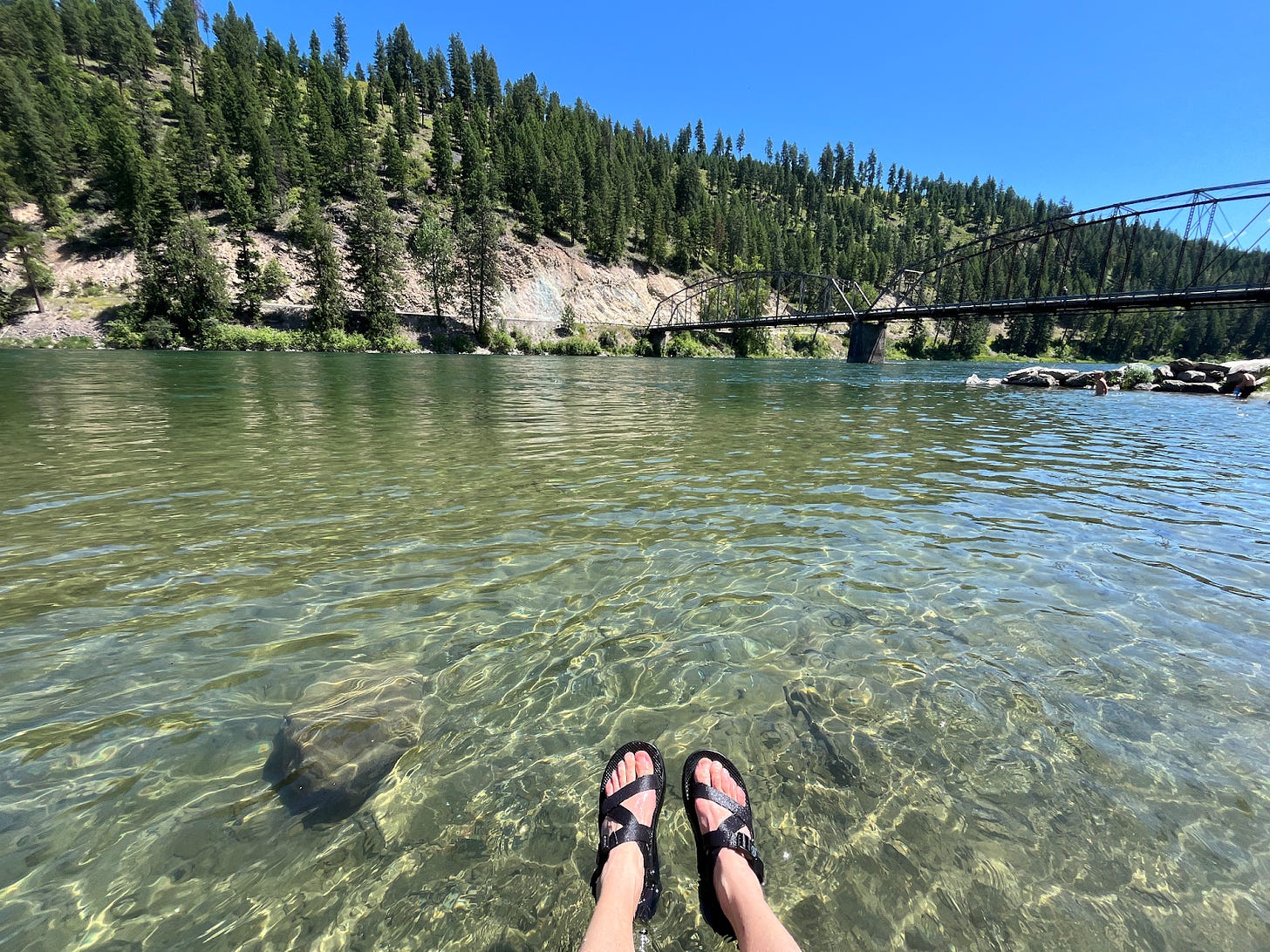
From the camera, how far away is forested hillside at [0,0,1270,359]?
67062 millimetres

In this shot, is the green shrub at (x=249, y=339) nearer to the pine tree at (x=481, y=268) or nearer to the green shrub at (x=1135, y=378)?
the pine tree at (x=481, y=268)

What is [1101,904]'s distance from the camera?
2.53m

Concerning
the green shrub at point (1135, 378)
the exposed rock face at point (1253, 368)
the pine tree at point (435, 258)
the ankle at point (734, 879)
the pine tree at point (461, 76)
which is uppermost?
the pine tree at point (461, 76)

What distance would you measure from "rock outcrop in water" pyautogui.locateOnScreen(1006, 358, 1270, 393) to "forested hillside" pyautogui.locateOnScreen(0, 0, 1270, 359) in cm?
6609

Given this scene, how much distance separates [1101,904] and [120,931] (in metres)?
4.72

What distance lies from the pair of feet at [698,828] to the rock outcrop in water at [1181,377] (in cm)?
4507

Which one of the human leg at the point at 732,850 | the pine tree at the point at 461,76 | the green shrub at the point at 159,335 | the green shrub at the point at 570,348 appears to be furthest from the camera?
the pine tree at the point at 461,76

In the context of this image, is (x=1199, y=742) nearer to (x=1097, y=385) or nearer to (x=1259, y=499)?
(x=1259, y=499)

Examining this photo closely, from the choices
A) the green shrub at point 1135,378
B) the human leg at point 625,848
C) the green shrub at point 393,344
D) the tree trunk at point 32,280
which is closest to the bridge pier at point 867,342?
the green shrub at point 1135,378

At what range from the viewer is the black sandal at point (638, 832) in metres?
2.67

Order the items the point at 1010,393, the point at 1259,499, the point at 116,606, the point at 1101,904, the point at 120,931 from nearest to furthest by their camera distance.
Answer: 1. the point at 120,931
2. the point at 1101,904
3. the point at 116,606
4. the point at 1259,499
5. the point at 1010,393

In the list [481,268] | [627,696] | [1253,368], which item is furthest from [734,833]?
[481,268]

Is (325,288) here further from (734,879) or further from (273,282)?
(734,879)

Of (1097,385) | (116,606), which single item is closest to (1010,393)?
(1097,385)
